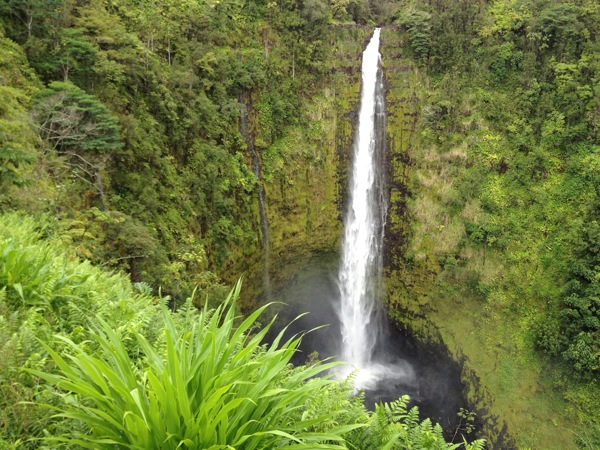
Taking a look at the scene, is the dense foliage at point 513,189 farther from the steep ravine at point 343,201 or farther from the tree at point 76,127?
the tree at point 76,127

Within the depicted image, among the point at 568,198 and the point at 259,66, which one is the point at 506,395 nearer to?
the point at 568,198

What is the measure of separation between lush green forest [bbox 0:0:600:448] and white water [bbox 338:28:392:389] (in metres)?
0.82

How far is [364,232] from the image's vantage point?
20.3 m

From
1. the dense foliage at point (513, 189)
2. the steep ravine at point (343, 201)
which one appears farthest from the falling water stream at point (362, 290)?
the dense foliage at point (513, 189)

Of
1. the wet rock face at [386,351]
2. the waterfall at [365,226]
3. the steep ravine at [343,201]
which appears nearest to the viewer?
the wet rock face at [386,351]

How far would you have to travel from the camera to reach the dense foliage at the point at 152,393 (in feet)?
5.90

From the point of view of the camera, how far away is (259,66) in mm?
18906

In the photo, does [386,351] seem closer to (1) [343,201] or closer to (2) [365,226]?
(2) [365,226]

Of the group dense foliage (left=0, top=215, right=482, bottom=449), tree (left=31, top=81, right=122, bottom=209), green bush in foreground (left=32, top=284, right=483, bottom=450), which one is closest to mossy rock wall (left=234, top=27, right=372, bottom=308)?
tree (left=31, top=81, right=122, bottom=209)

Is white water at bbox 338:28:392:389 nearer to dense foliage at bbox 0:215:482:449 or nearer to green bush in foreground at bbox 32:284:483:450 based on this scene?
dense foliage at bbox 0:215:482:449

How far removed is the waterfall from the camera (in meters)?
19.6

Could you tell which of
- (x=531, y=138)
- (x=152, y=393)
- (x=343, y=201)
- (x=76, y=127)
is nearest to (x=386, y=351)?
(x=343, y=201)

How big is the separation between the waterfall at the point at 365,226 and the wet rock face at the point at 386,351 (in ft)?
2.18

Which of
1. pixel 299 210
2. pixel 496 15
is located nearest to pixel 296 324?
pixel 299 210
